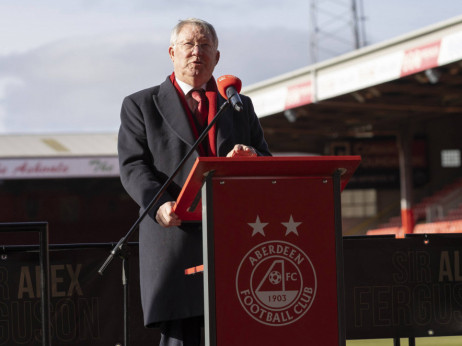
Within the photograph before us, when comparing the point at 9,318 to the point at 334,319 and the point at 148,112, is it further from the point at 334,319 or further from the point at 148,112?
the point at 334,319

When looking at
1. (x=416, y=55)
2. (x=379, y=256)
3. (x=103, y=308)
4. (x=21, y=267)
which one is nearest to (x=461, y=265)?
(x=379, y=256)

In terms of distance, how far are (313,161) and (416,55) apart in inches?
711

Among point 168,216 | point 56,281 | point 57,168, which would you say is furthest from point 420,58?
point 168,216

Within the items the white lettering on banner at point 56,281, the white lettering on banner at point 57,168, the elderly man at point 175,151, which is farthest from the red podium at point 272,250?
the white lettering on banner at point 57,168

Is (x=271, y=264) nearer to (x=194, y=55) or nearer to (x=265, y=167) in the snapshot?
(x=265, y=167)

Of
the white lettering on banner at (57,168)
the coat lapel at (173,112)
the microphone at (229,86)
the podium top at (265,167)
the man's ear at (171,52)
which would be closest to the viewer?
the podium top at (265,167)

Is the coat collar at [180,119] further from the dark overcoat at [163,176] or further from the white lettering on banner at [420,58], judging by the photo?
the white lettering on banner at [420,58]

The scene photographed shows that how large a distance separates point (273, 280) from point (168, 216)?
1.67ft

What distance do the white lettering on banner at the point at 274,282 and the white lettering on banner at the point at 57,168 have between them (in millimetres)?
28379

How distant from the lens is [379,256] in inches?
228

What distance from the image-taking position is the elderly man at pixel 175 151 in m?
3.54

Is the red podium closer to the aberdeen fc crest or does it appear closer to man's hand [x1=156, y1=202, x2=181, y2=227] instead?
the aberdeen fc crest

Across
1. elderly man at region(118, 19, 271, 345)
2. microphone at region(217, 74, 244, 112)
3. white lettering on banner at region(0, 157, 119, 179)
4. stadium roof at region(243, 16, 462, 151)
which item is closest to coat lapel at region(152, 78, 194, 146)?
elderly man at region(118, 19, 271, 345)

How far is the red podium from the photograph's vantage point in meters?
3.07
